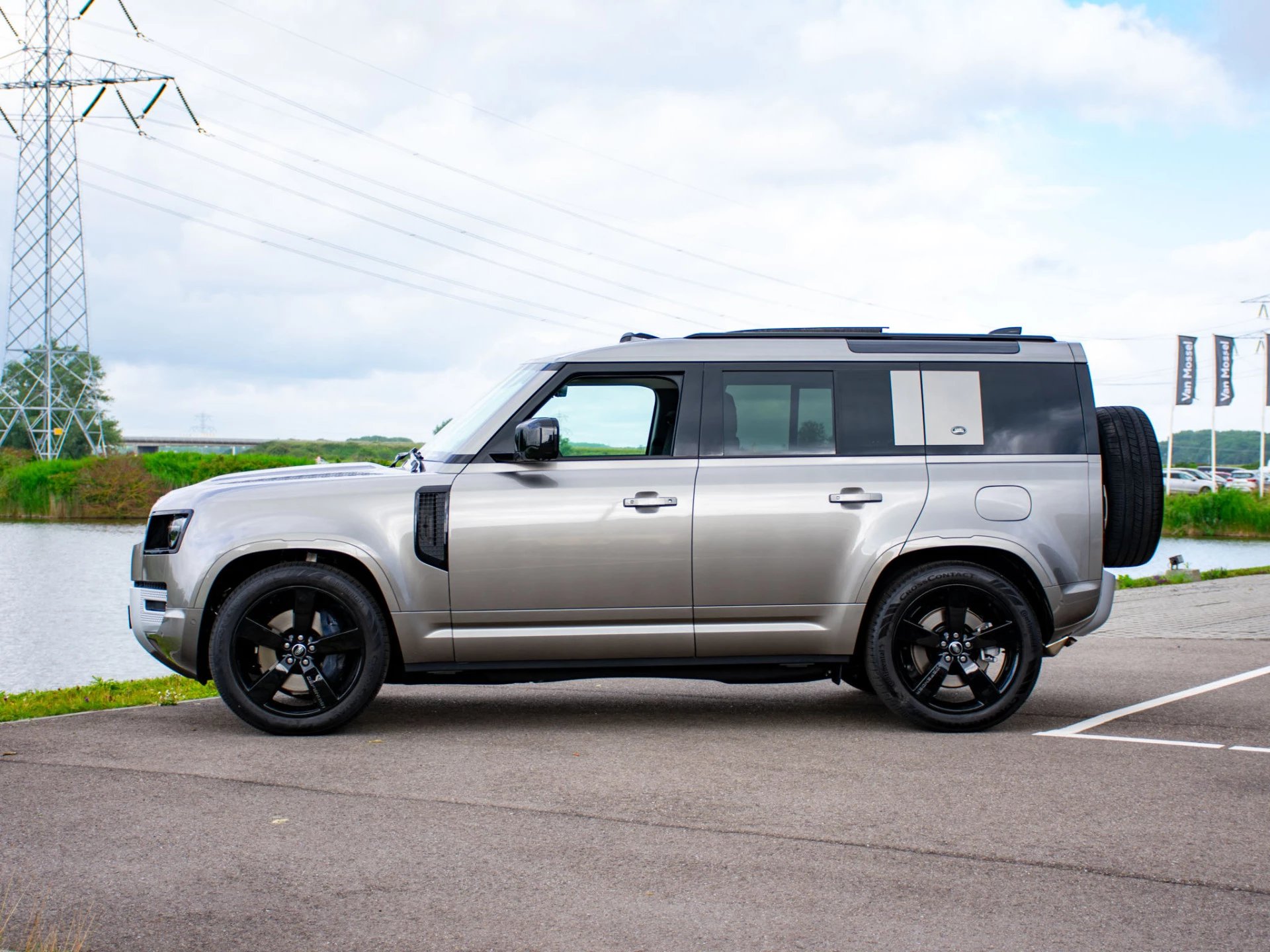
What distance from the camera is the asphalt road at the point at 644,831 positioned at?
Answer: 3.78m

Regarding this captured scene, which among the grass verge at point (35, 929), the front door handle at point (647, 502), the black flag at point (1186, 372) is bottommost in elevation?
the grass verge at point (35, 929)

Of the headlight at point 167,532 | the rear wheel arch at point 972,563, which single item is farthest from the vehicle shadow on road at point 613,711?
the headlight at point 167,532

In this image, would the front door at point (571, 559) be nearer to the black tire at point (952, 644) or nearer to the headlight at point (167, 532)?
the black tire at point (952, 644)

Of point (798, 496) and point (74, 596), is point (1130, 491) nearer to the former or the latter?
point (798, 496)

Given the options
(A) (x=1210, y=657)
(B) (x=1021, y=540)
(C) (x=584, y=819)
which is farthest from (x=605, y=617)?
(A) (x=1210, y=657)

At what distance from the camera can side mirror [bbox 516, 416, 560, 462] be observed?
252 inches

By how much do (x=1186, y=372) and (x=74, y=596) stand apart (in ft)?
143

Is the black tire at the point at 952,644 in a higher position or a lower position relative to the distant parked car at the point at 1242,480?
higher

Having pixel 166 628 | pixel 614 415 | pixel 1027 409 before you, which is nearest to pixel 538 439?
pixel 614 415

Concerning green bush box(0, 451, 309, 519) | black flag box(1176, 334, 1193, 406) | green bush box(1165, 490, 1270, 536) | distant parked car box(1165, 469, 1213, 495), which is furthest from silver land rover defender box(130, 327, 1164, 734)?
distant parked car box(1165, 469, 1213, 495)

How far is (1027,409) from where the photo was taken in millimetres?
6992

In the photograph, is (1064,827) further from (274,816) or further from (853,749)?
(274,816)

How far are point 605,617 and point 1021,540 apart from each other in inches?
91.0

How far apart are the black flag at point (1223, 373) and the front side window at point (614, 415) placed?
5079 centimetres
